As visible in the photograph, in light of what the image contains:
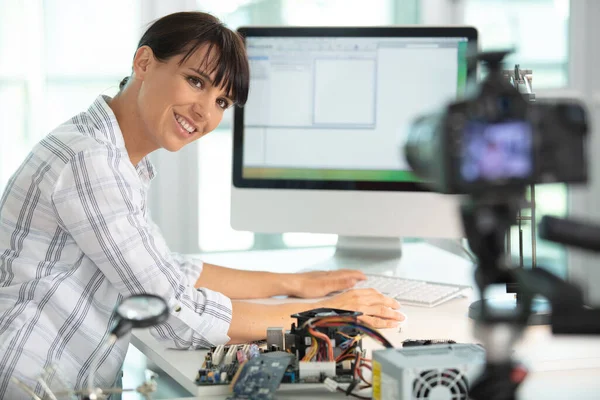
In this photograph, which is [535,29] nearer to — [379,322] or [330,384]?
[379,322]

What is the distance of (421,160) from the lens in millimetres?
659

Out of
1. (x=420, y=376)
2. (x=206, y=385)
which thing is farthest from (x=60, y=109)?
(x=420, y=376)

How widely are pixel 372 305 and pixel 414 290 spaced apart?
0.21 m

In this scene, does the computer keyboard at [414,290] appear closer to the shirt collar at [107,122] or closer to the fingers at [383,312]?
the fingers at [383,312]

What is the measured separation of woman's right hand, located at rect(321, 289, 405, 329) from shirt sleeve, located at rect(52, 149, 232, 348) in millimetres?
224

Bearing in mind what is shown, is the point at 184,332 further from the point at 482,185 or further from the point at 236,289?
the point at 482,185

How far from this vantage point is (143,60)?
4.78 feet

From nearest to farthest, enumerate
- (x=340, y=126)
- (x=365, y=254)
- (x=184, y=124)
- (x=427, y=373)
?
(x=427, y=373)
(x=184, y=124)
(x=340, y=126)
(x=365, y=254)

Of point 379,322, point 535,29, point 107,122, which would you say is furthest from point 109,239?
point 535,29

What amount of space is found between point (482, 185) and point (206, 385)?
0.57 m

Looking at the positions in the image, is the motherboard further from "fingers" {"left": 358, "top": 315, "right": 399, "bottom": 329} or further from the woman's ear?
the woman's ear

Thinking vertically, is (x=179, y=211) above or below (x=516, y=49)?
below

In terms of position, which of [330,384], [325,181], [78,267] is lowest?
[330,384]

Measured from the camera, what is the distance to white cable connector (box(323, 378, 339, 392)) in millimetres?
1022
